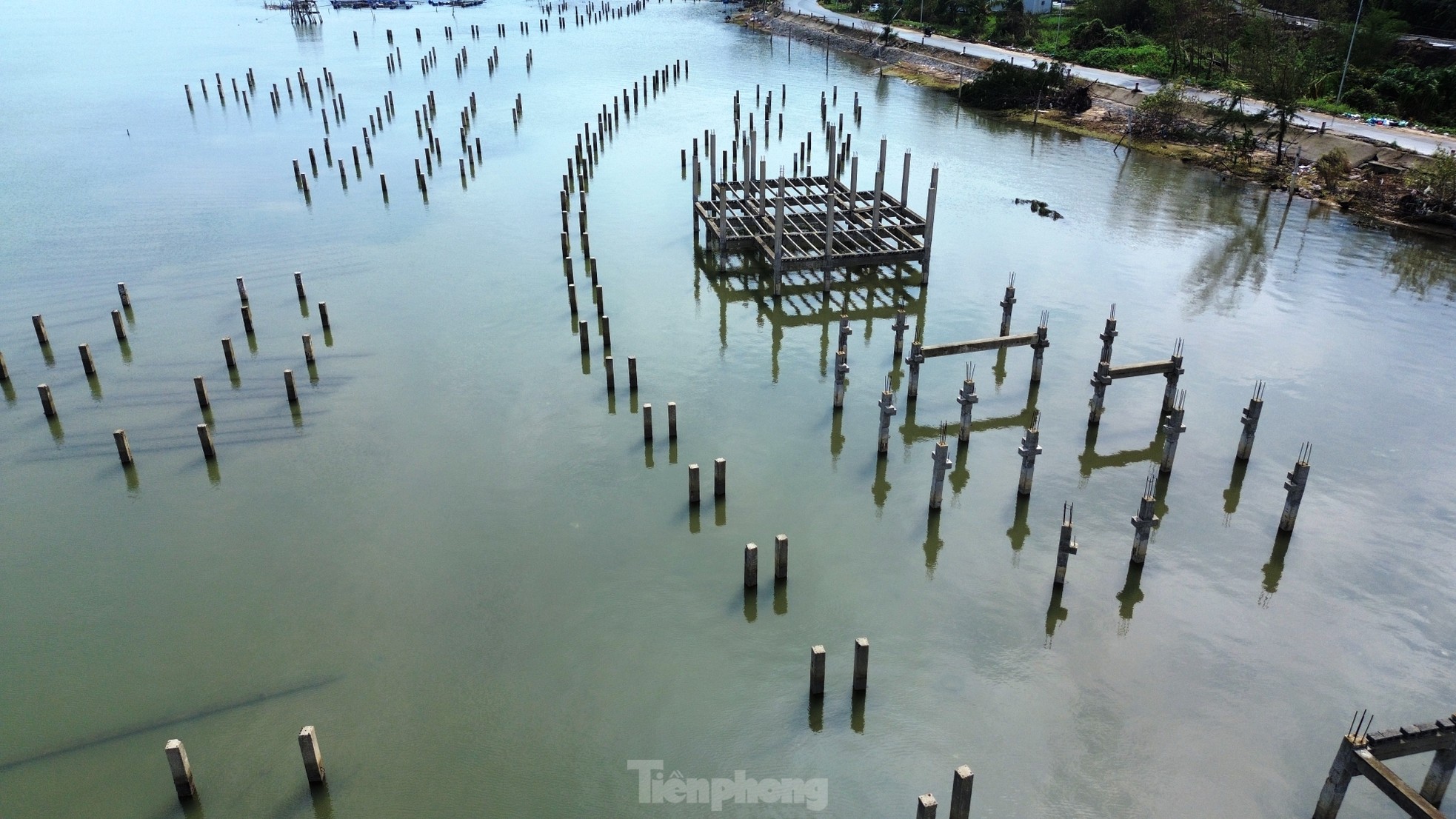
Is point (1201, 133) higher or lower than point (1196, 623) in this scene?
higher

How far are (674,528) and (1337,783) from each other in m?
11.4

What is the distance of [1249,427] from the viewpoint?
1983cm

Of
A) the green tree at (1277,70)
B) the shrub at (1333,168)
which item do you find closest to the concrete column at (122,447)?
the shrub at (1333,168)

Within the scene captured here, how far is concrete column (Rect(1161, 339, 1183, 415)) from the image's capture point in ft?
67.9

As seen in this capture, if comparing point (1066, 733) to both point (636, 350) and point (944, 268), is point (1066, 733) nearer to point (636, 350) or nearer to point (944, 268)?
point (636, 350)

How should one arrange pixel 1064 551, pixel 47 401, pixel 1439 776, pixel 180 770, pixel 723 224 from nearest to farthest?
pixel 1439 776 < pixel 180 770 < pixel 1064 551 < pixel 47 401 < pixel 723 224

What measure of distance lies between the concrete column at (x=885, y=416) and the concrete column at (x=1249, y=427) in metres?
7.25

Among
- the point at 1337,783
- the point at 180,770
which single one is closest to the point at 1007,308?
the point at 1337,783

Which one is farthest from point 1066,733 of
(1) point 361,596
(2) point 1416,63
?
(2) point 1416,63

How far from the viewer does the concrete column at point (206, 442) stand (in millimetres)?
20188

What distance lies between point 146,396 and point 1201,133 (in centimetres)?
4554

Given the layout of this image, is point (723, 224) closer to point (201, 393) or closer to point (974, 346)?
point (974, 346)

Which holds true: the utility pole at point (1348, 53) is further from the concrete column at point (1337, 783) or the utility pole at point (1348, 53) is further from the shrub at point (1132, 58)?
the concrete column at point (1337, 783)

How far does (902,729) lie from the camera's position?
46.8ft
